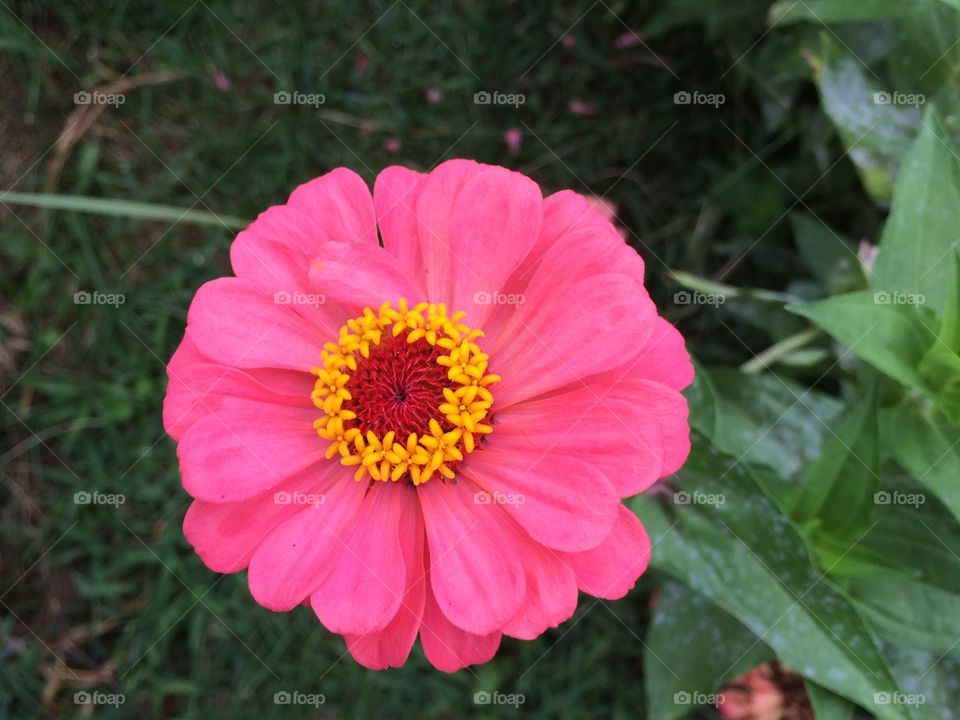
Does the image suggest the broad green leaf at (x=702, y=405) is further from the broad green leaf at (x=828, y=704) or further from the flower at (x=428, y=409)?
the broad green leaf at (x=828, y=704)

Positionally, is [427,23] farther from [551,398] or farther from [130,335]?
[551,398]

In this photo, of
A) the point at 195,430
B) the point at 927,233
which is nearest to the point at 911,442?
the point at 927,233

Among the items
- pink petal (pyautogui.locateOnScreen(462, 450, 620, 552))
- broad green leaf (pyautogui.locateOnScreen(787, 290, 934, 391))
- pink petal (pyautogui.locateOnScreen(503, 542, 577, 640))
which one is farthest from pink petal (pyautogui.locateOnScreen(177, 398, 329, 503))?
broad green leaf (pyautogui.locateOnScreen(787, 290, 934, 391))

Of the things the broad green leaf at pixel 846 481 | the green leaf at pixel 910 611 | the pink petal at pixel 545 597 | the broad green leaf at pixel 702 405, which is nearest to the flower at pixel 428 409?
the pink petal at pixel 545 597

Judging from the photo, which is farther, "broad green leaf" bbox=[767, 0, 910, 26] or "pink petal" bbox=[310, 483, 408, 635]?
"broad green leaf" bbox=[767, 0, 910, 26]

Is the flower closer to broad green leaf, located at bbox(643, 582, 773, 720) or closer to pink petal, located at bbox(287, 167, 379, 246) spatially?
pink petal, located at bbox(287, 167, 379, 246)

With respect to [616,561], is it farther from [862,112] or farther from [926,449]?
[862,112]
